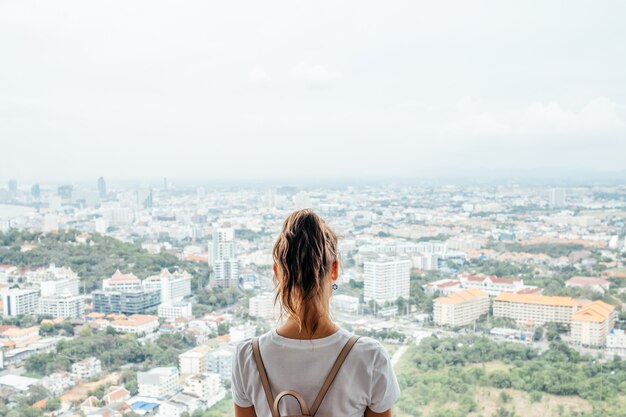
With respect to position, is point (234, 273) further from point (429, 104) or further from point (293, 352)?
point (293, 352)

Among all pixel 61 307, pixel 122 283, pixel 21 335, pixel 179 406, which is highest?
pixel 122 283

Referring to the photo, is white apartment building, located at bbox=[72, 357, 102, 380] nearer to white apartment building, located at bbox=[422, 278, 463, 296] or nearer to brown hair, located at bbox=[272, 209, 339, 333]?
white apartment building, located at bbox=[422, 278, 463, 296]

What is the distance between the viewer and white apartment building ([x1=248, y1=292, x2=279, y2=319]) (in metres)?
2.99

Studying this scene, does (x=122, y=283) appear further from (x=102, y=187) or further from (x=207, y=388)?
(x=207, y=388)

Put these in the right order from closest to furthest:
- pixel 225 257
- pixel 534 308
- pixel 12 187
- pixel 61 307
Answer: pixel 534 308, pixel 61 307, pixel 225 257, pixel 12 187

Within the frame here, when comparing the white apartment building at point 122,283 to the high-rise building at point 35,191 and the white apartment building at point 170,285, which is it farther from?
the high-rise building at point 35,191

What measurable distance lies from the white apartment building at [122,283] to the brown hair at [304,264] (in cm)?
231

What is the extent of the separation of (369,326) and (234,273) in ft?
2.42

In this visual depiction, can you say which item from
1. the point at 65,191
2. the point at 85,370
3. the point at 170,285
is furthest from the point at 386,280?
the point at 65,191

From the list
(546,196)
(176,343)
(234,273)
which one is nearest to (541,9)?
(546,196)

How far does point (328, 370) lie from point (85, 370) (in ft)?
7.74

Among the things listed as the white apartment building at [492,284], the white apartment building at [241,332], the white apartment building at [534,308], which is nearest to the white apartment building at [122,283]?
the white apartment building at [241,332]

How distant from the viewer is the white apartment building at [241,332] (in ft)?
9.76

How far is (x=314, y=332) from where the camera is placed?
100 centimetres
